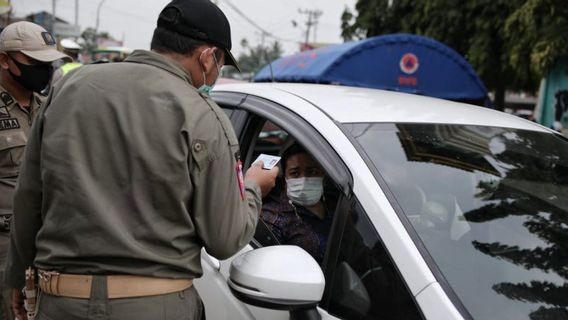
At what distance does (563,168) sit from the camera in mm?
2018

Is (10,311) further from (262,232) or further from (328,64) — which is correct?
(328,64)

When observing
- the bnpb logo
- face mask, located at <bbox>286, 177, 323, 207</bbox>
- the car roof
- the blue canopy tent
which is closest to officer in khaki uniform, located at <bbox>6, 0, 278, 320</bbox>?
the car roof

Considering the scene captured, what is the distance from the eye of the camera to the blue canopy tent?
8.89m

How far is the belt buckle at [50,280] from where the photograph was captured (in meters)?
Answer: 1.37

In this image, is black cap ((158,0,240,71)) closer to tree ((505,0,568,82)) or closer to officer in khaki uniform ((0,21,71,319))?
officer in khaki uniform ((0,21,71,319))

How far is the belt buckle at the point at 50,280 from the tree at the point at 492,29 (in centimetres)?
835

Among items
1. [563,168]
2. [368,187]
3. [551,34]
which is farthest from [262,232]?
[551,34]

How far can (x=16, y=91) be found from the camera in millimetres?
2572

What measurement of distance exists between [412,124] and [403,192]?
45cm

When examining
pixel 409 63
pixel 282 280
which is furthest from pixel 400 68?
pixel 282 280

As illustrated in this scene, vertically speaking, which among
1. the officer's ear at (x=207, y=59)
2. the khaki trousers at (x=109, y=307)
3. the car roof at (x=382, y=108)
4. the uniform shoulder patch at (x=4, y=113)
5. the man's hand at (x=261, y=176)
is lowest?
the khaki trousers at (x=109, y=307)

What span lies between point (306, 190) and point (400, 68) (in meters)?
7.47

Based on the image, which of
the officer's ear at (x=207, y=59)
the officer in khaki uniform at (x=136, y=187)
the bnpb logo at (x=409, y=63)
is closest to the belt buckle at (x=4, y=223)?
the officer in khaki uniform at (x=136, y=187)

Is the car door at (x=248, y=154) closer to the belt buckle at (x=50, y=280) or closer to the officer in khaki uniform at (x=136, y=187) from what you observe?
the officer in khaki uniform at (x=136, y=187)
